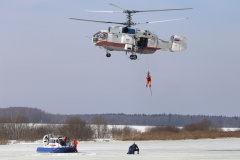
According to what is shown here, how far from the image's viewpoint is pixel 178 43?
47.8 metres

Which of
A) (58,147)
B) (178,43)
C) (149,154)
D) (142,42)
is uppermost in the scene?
(178,43)

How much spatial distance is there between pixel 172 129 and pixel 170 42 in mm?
52013

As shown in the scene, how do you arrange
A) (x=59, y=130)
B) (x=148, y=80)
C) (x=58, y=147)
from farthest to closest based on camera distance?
(x=59, y=130) < (x=58, y=147) < (x=148, y=80)

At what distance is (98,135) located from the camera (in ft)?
335

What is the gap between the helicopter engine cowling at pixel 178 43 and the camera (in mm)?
47438

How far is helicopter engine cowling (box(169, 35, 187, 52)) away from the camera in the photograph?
47.4 metres

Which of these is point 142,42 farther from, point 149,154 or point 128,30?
point 149,154

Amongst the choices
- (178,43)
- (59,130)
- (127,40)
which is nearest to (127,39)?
(127,40)

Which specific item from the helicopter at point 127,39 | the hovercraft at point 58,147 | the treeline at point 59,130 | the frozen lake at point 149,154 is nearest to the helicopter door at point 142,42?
the helicopter at point 127,39

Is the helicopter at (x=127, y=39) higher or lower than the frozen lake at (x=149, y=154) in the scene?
higher

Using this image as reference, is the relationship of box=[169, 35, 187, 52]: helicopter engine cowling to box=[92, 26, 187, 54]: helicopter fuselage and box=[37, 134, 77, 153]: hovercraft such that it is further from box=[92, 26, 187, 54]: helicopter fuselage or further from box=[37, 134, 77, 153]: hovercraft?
box=[37, 134, 77, 153]: hovercraft

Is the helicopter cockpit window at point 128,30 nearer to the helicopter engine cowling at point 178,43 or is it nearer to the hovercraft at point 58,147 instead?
the helicopter engine cowling at point 178,43

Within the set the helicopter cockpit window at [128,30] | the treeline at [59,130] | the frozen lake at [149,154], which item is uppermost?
the helicopter cockpit window at [128,30]

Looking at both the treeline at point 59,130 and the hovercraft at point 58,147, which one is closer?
the hovercraft at point 58,147
